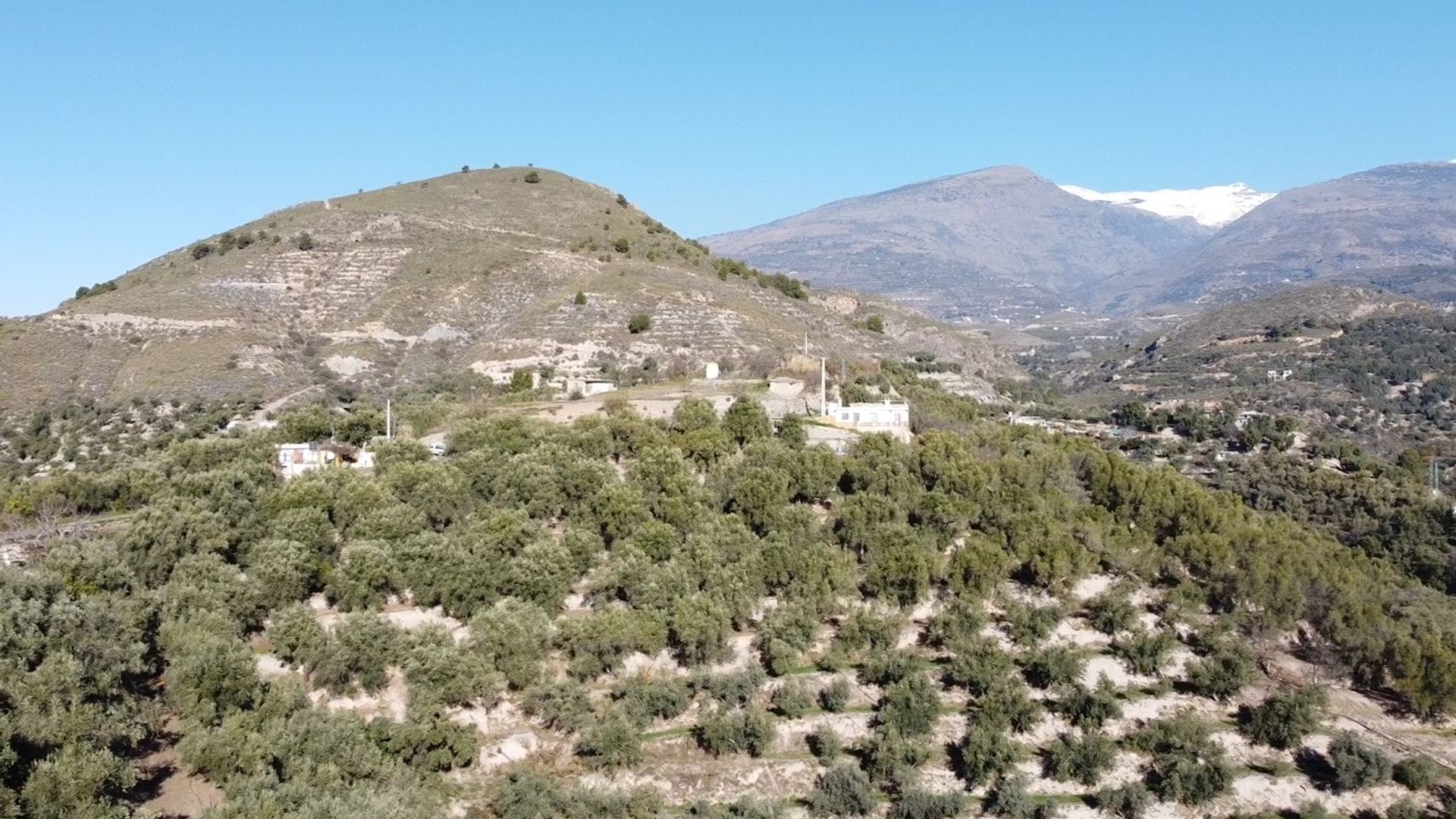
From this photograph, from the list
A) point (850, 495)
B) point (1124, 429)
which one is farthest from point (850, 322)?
point (850, 495)

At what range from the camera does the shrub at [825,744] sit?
17109 millimetres

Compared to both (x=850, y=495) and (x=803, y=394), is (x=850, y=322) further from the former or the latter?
(x=850, y=495)

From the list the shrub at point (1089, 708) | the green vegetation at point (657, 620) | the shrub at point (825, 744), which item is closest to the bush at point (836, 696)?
the green vegetation at point (657, 620)

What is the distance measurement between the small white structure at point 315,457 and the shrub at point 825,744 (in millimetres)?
16594

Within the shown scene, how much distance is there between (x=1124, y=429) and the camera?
55.5 meters

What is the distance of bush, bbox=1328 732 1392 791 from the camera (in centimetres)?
1658

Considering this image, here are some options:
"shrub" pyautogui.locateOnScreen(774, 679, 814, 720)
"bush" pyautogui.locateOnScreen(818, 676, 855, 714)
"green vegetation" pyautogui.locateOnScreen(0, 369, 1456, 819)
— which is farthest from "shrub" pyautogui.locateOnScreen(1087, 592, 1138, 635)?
"shrub" pyautogui.locateOnScreen(774, 679, 814, 720)

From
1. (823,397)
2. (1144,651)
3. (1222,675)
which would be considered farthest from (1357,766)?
(823,397)

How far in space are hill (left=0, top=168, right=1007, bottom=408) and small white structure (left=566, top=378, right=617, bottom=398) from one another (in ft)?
5.47

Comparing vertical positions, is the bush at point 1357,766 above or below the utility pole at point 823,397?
below

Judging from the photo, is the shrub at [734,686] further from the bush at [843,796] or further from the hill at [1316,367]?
the hill at [1316,367]

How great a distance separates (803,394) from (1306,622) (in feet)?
63.6

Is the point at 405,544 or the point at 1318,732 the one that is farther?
the point at 405,544

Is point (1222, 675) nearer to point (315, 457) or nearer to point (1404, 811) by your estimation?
point (1404, 811)
